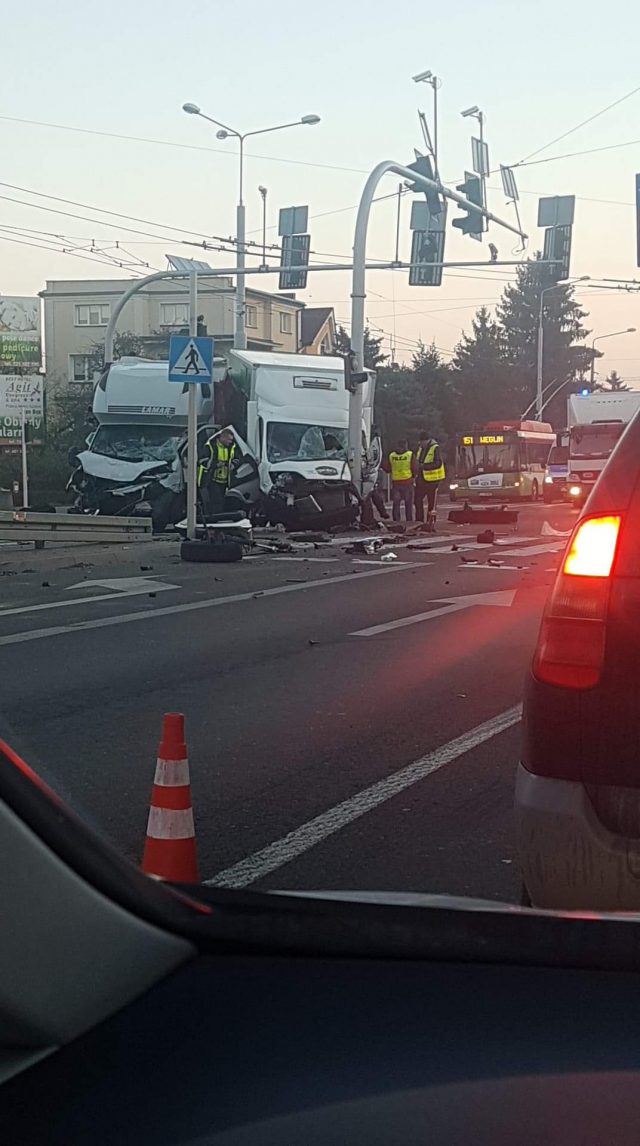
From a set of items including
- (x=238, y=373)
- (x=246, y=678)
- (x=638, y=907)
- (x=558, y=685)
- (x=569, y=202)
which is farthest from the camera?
(x=569, y=202)

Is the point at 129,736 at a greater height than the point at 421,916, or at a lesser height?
lesser

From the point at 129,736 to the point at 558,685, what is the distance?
3.97 meters

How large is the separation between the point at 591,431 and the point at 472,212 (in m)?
11.2

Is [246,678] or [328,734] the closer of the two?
[328,734]

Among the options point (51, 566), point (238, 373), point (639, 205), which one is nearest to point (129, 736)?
point (51, 566)

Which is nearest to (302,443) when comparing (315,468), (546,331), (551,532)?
(315,468)

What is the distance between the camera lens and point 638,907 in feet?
9.62

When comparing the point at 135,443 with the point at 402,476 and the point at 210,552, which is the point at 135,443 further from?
the point at 210,552

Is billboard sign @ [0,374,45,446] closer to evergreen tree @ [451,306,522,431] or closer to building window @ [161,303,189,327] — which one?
evergreen tree @ [451,306,522,431]

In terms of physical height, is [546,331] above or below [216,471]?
above

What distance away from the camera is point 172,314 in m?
78.8

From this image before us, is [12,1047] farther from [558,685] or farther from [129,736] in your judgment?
[129,736]

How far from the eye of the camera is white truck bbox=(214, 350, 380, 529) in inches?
957

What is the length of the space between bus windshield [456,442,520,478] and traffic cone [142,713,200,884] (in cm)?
3479
